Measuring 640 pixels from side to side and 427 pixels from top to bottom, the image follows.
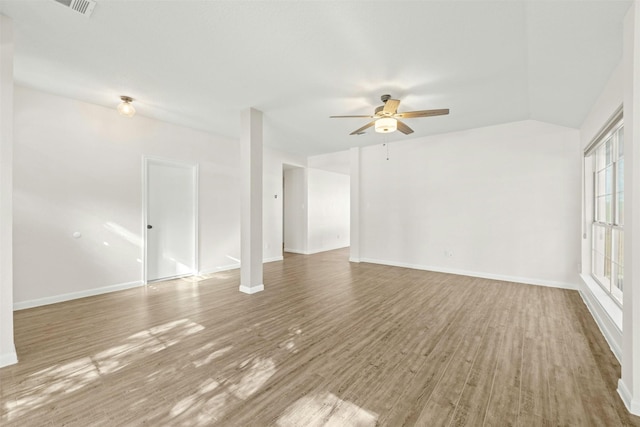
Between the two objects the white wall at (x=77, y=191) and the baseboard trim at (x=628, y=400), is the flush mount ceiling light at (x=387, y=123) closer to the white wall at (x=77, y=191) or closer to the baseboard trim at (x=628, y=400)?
the baseboard trim at (x=628, y=400)

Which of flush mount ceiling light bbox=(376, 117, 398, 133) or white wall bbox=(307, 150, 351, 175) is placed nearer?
flush mount ceiling light bbox=(376, 117, 398, 133)

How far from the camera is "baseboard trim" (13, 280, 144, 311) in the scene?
11.4 feet

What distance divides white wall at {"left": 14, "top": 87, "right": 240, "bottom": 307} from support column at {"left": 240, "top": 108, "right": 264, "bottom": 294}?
5.52 feet

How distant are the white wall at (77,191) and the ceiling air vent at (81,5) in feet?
7.73

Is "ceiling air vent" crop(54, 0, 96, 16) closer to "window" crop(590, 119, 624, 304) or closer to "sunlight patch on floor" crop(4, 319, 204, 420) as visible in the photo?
"sunlight patch on floor" crop(4, 319, 204, 420)

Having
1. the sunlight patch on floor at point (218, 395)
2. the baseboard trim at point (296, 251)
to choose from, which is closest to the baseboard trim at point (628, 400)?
the sunlight patch on floor at point (218, 395)

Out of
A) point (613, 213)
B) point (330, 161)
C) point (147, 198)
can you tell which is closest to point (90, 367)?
point (147, 198)

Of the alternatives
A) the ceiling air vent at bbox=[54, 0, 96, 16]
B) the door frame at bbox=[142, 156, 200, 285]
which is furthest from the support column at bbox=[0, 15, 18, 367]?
the door frame at bbox=[142, 156, 200, 285]

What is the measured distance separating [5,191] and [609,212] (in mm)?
6214

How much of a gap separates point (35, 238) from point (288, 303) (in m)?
3.48

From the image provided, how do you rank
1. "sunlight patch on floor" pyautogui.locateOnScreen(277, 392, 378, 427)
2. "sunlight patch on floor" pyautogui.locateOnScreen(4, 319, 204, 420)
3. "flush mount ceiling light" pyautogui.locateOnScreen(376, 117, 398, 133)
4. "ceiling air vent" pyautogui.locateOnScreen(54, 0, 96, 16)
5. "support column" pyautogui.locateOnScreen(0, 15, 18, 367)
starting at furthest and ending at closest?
"flush mount ceiling light" pyautogui.locateOnScreen(376, 117, 398, 133)
"support column" pyautogui.locateOnScreen(0, 15, 18, 367)
"ceiling air vent" pyautogui.locateOnScreen(54, 0, 96, 16)
"sunlight patch on floor" pyautogui.locateOnScreen(4, 319, 204, 420)
"sunlight patch on floor" pyautogui.locateOnScreen(277, 392, 378, 427)

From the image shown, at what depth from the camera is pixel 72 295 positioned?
3.85m

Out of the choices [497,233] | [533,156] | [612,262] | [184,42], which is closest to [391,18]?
[184,42]

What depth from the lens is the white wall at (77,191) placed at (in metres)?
3.50
